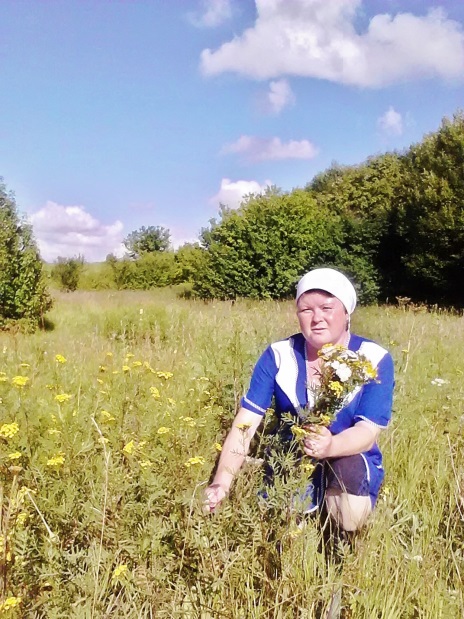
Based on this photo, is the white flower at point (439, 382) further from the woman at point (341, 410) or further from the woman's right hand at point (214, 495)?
the woman's right hand at point (214, 495)

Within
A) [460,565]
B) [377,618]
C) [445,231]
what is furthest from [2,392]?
[445,231]

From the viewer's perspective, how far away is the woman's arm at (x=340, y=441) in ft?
5.60

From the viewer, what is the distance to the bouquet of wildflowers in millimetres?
1544

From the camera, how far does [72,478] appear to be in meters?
1.78

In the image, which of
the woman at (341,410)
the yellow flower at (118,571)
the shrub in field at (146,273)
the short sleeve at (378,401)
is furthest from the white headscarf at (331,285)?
the shrub in field at (146,273)

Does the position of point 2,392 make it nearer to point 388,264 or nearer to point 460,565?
point 460,565

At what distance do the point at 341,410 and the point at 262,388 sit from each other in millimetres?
349

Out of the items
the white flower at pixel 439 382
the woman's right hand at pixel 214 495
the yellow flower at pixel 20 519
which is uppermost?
the yellow flower at pixel 20 519

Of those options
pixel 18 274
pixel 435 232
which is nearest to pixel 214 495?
pixel 18 274

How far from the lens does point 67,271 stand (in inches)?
1024

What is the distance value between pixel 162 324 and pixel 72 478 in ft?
21.4

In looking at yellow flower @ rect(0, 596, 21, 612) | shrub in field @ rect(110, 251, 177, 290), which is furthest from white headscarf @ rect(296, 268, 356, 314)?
shrub in field @ rect(110, 251, 177, 290)

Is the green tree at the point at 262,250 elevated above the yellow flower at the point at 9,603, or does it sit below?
above

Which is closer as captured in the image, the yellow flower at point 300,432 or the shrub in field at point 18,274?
the yellow flower at point 300,432
